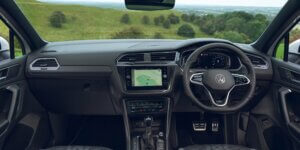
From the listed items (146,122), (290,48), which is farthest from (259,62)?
(146,122)

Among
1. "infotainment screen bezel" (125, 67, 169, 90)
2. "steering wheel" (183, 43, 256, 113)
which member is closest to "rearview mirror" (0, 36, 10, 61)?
"infotainment screen bezel" (125, 67, 169, 90)

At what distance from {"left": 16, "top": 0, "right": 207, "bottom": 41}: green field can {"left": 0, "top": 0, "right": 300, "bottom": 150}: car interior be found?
3.9 inches

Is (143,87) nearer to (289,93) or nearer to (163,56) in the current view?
(163,56)

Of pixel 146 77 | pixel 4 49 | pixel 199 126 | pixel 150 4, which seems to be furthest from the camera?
pixel 199 126

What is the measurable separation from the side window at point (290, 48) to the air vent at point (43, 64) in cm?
198

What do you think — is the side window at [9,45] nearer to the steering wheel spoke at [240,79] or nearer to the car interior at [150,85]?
the car interior at [150,85]

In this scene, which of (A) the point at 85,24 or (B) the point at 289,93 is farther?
(A) the point at 85,24

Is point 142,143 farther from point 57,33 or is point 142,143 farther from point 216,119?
point 57,33

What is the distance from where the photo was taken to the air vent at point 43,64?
13.2 ft

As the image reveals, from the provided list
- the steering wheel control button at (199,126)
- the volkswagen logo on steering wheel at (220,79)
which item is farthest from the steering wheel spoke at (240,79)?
the steering wheel control button at (199,126)

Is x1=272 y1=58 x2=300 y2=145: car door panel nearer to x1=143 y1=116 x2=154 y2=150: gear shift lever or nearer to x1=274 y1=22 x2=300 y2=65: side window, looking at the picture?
x1=274 y1=22 x2=300 y2=65: side window

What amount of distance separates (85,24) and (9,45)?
78 cm

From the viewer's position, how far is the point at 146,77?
12.5 ft

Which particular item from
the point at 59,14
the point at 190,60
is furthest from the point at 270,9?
the point at 59,14
